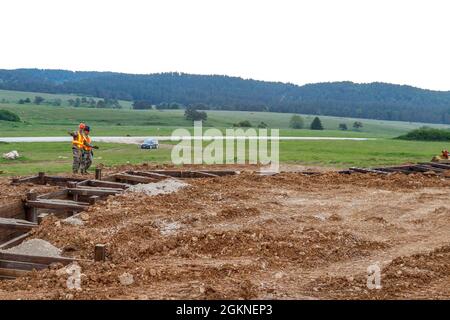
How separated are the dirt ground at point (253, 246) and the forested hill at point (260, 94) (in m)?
138

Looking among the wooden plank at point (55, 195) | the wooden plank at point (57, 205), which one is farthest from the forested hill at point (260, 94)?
the wooden plank at point (57, 205)

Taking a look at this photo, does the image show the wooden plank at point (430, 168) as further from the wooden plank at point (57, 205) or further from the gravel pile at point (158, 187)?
the wooden plank at point (57, 205)

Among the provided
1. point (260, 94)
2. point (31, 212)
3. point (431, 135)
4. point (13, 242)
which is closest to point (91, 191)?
point (31, 212)

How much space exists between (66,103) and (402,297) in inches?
5274

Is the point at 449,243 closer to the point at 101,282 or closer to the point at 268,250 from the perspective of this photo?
the point at 268,250

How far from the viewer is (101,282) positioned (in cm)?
601

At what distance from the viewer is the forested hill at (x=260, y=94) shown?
15400cm

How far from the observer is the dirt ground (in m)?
5.95

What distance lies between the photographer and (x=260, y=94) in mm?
180625

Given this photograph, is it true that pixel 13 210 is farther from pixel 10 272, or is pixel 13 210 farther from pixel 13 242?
pixel 10 272

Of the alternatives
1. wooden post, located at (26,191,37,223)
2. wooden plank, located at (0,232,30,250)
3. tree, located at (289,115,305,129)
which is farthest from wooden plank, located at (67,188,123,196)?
tree, located at (289,115,305,129)
